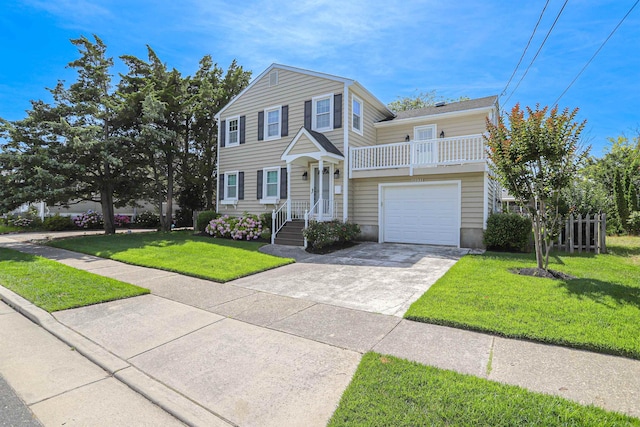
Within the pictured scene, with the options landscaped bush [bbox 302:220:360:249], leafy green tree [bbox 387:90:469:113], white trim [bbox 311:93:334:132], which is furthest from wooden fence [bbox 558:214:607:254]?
leafy green tree [bbox 387:90:469:113]

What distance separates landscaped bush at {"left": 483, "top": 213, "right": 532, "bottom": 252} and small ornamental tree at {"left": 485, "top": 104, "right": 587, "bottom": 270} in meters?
2.75

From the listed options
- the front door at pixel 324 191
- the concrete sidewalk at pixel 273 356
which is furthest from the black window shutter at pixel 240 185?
the concrete sidewalk at pixel 273 356

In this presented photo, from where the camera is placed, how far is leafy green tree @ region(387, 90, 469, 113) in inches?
1208

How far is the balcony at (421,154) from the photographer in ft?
34.4

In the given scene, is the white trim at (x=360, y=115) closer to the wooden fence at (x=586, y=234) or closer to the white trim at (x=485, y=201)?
the white trim at (x=485, y=201)

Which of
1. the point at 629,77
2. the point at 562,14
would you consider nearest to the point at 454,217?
the point at 562,14

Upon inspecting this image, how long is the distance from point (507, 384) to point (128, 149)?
16289 millimetres

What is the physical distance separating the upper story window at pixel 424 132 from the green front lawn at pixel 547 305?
772cm

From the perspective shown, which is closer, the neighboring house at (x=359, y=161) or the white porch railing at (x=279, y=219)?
the neighboring house at (x=359, y=161)

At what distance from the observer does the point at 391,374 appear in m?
2.87

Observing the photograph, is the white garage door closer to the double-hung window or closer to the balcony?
the balcony

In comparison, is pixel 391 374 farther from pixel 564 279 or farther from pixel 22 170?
pixel 22 170

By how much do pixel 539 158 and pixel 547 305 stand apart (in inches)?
129

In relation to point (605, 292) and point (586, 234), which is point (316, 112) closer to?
point (586, 234)
